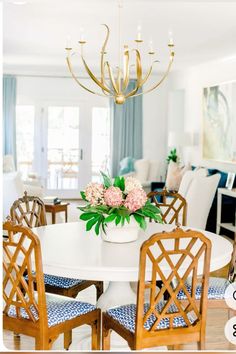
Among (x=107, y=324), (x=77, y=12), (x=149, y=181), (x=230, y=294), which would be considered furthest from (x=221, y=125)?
(x=107, y=324)

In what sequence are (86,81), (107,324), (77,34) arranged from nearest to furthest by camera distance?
1. (107,324)
2. (77,34)
3. (86,81)

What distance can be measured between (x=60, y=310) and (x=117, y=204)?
70cm

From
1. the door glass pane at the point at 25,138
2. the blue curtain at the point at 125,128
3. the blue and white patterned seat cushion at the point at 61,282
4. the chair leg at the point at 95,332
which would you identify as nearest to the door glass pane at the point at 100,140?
the blue curtain at the point at 125,128

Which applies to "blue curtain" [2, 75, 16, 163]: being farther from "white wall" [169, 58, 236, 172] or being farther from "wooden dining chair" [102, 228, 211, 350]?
"wooden dining chair" [102, 228, 211, 350]

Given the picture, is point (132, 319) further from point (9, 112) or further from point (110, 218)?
point (9, 112)

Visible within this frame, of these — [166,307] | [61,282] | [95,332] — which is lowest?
[95,332]

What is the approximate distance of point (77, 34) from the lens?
251 inches

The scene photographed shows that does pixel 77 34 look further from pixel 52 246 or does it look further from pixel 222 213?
pixel 52 246

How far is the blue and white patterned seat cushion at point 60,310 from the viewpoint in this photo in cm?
262

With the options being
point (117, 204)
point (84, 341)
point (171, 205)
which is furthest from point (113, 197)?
point (171, 205)

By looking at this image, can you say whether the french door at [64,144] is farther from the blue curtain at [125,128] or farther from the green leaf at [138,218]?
the green leaf at [138,218]

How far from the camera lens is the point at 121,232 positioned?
3.15 meters

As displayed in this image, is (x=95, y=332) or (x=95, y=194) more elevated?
(x=95, y=194)

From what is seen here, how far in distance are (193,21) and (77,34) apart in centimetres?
157
